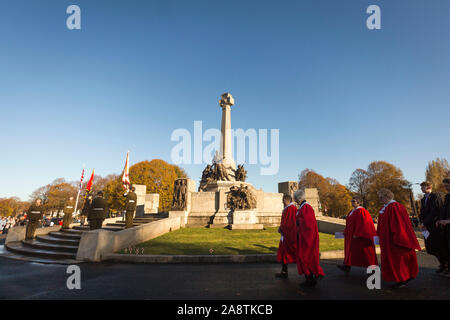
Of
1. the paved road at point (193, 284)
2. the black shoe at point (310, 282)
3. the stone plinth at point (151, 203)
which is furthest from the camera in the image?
the stone plinth at point (151, 203)

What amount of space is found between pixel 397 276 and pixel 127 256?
7.25 m

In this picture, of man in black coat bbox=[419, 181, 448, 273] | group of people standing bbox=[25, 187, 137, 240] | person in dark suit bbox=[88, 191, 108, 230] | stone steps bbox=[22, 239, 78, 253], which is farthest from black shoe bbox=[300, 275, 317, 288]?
person in dark suit bbox=[88, 191, 108, 230]

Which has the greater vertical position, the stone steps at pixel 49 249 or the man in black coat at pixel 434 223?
the man in black coat at pixel 434 223

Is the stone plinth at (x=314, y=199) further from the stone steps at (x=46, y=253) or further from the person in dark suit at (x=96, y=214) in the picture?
the stone steps at (x=46, y=253)

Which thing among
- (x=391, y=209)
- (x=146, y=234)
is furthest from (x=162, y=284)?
(x=146, y=234)

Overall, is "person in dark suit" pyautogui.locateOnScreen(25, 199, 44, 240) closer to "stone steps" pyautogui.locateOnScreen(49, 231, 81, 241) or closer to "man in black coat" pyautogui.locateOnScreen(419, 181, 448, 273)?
"stone steps" pyautogui.locateOnScreen(49, 231, 81, 241)

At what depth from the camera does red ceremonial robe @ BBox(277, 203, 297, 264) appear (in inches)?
199

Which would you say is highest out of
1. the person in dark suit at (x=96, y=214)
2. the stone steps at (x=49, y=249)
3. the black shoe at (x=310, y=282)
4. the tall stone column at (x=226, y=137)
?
the tall stone column at (x=226, y=137)

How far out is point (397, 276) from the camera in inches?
169

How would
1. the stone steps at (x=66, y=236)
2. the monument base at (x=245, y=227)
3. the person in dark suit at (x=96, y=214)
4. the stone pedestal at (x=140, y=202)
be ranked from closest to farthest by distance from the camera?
the person in dark suit at (x=96, y=214)
the stone steps at (x=66, y=236)
the monument base at (x=245, y=227)
the stone pedestal at (x=140, y=202)

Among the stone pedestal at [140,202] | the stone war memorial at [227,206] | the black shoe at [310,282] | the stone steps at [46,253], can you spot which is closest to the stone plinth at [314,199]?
the stone war memorial at [227,206]

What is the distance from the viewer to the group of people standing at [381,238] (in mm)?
4402

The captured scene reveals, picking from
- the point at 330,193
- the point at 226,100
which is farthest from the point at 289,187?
the point at 330,193

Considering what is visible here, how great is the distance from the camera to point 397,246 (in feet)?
14.9
